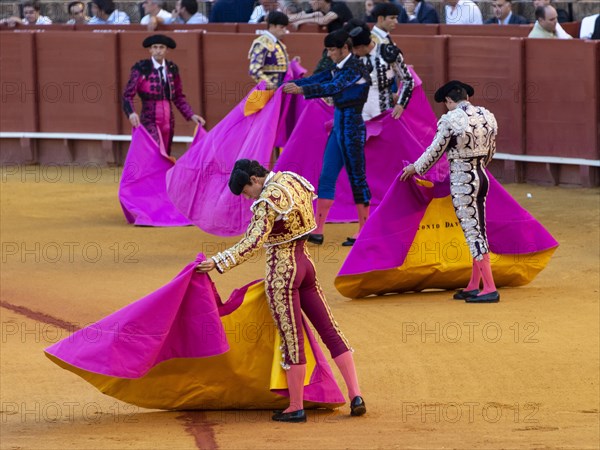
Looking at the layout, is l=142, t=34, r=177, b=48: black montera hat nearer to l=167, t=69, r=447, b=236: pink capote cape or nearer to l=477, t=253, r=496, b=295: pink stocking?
l=167, t=69, r=447, b=236: pink capote cape

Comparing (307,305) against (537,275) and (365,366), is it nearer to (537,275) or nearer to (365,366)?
(365,366)

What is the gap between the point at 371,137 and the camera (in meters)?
10.2

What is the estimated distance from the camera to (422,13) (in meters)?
15.2

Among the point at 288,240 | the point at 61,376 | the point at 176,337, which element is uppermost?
the point at 288,240

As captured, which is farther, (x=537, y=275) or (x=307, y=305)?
(x=537, y=275)

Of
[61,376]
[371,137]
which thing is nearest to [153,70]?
[371,137]

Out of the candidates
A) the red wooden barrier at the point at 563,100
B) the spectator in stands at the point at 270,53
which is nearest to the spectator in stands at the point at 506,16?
the red wooden barrier at the point at 563,100

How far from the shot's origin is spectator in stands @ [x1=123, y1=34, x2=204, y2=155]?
10773mm

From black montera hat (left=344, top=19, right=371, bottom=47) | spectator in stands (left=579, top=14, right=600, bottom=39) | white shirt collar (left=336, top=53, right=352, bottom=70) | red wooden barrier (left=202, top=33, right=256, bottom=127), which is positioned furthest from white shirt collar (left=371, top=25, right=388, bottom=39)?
red wooden barrier (left=202, top=33, right=256, bottom=127)

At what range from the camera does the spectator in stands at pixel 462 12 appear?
1479 centimetres

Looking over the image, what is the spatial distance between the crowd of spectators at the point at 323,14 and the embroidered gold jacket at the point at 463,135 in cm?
501

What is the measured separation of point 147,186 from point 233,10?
5677 millimetres

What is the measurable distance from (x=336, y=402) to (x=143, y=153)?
5.48m

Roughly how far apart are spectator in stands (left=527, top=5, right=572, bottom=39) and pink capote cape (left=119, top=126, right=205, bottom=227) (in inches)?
144
